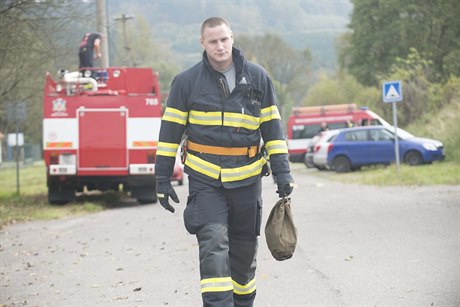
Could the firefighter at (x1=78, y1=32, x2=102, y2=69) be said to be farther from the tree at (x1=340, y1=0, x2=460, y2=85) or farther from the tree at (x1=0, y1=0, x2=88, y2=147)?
the tree at (x1=340, y1=0, x2=460, y2=85)

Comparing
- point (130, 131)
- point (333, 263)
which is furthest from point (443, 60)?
point (333, 263)

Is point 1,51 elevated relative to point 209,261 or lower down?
elevated

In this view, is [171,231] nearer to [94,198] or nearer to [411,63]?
[94,198]

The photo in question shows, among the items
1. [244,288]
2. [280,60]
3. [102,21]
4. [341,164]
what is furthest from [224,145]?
[280,60]

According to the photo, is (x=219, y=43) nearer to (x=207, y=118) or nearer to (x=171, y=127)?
(x=207, y=118)

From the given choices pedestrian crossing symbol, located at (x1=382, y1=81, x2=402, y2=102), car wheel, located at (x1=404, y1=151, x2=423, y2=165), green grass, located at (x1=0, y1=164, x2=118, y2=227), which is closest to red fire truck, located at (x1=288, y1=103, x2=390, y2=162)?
car wheel, located at (x1=404, y1=151, x2=423, y2=165)

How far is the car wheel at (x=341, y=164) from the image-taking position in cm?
2775

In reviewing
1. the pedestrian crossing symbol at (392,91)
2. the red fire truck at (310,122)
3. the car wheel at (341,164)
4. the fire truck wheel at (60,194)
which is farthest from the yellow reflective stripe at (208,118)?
the red fire truck at (310,122)

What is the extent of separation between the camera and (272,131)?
5.66 meters

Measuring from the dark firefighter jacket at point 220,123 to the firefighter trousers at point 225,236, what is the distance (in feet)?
0.32

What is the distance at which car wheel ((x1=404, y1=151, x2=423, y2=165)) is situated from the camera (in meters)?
25.9

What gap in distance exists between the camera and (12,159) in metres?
76.5

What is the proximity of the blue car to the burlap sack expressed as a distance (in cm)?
2075

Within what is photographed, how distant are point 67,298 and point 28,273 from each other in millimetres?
1823
